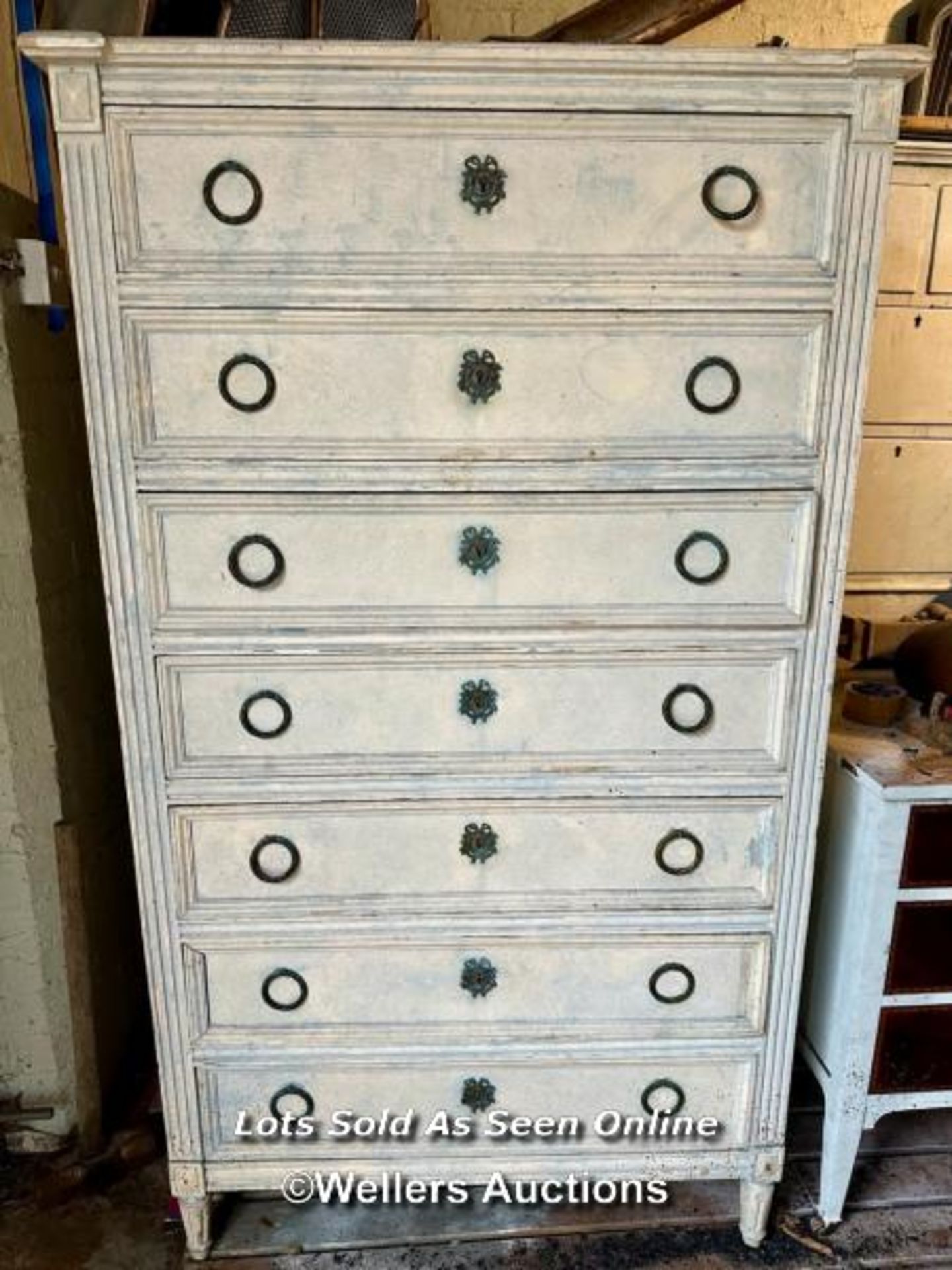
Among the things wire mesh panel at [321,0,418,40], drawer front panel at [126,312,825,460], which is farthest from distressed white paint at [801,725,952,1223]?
wire mesh panel at [321,0,418,40]

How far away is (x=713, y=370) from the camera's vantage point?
1.18 m

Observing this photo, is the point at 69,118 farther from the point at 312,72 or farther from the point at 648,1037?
the point at 648,1037

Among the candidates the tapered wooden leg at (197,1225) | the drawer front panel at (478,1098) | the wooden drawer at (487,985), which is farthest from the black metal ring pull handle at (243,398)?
the tapered wooden leg at (197,1225)

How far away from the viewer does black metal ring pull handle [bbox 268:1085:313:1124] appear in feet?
4.65

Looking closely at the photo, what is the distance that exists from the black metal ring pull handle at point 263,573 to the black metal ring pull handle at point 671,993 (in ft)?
2.69

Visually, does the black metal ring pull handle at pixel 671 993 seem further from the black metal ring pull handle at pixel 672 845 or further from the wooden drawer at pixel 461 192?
the wooden drawer at pixel 461 192

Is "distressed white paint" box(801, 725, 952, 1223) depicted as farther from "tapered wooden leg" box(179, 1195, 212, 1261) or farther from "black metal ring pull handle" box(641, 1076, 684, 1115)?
"tapered wooden leg" box(179, 1195, 212, 1261)

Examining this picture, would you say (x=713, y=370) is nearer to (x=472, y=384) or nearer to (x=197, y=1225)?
(x=472, y=384)

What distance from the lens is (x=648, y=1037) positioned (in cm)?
141

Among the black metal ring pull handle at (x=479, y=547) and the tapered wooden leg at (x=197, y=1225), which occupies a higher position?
the black metal ring pull handle at (x=479, y=547)

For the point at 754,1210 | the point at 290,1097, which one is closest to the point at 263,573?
the point at 290,1097

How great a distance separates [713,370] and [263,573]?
2.12 feet

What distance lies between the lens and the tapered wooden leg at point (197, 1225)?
146 centimetres

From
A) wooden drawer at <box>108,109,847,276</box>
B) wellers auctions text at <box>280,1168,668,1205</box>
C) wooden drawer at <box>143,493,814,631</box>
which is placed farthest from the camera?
wellers auctions text at <box>280,1168,668,1205</box>
